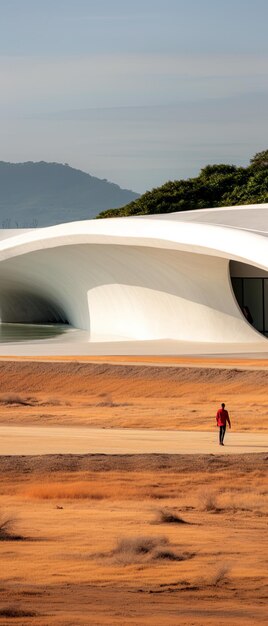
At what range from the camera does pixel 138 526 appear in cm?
1552

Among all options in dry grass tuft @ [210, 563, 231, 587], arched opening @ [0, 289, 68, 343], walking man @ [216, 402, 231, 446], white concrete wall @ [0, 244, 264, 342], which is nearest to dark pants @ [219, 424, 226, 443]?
walking man @ [216, 402, 231, 446]

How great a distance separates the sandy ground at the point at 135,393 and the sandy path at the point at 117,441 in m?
1.39

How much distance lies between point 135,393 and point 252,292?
9.95 metres

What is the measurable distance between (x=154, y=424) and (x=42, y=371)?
7.16 metres

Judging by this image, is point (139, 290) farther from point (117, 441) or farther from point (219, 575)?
point (219, 575)

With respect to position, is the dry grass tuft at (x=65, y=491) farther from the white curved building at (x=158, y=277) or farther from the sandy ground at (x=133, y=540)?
the white curved building at (x=158, y=277)

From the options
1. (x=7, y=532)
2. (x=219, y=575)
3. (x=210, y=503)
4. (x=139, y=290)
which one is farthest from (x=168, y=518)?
(x=139, y=290)

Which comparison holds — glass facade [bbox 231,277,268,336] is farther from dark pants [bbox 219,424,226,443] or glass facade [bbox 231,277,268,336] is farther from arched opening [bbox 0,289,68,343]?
dark pants [bbox 219,424,226,443]

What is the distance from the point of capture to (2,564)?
43.3 ft

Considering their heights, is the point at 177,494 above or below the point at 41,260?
below

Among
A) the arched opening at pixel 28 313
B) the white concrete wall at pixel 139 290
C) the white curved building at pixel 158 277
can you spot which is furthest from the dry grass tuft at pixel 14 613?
the arched opening at pixel 28 313

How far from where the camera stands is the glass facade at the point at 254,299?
1565 inches

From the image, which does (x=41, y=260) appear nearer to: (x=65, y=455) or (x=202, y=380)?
(x=202, y=380)

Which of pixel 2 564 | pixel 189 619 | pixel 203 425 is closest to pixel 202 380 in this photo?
pixel 203 425
